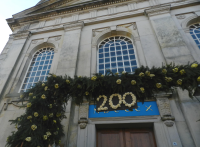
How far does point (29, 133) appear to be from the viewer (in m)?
3.26

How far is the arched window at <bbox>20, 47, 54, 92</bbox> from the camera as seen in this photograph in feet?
24.3

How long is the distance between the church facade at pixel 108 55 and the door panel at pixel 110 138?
0.03 m

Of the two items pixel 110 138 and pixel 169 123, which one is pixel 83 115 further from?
pixel 169 123

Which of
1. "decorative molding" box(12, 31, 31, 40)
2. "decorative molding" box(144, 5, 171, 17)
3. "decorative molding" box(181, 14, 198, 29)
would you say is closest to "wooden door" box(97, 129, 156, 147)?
"decorative molding" box(181, 14, 198, 29)

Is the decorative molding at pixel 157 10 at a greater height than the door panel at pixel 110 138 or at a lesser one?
greater

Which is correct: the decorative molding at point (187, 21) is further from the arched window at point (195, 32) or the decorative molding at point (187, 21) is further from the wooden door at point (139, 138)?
the wooden door at point (139, 138)

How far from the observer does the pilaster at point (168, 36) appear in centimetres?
586

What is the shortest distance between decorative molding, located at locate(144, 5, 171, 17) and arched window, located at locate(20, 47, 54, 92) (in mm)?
6401

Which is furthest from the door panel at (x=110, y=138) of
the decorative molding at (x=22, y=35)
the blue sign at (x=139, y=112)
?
the decorative molding at (x=22, y=35)

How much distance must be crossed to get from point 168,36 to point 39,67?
7.16m

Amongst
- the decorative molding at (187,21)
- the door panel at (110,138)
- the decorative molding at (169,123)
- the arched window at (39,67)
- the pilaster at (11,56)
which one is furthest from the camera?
the decorative molding at (187,21)

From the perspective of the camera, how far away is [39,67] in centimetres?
807

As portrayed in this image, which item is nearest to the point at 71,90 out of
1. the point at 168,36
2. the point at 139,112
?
the point at 139,112

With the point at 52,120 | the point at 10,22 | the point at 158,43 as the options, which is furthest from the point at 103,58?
the point at 10,22
